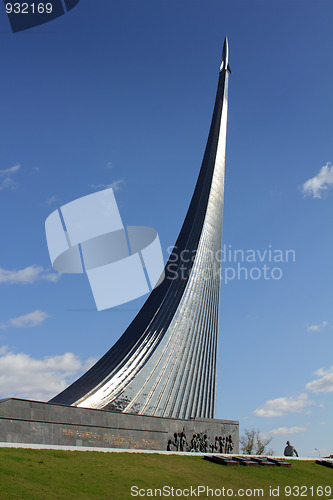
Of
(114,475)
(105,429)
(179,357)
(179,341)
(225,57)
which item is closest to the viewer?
(114,475)

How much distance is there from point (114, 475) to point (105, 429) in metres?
3.03

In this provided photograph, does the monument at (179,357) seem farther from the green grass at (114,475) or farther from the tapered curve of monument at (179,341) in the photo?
the green grass at (114,475)

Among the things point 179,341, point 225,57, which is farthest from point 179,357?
point 225,57

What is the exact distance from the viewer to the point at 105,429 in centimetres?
1035

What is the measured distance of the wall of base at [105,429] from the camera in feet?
28.9

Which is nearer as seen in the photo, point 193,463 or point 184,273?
point 193,463

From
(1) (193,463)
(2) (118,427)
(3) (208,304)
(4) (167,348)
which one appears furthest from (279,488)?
(3) (208,304)

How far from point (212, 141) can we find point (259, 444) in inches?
638

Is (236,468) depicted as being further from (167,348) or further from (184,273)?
(184,273)

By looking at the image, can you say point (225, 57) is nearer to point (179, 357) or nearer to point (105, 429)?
point (179, 357)

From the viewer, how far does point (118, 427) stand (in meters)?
10.9

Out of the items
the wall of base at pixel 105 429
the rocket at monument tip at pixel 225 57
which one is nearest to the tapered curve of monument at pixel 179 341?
the wall of base at pixel 105 429

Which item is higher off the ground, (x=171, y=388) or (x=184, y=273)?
(x=184, y=273)

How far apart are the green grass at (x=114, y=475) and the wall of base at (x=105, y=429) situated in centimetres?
98
